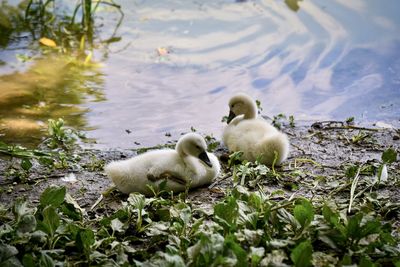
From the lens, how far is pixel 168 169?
3.71m

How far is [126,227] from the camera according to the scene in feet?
10.0

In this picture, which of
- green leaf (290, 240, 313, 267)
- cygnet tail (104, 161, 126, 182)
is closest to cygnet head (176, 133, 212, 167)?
cygnet tail (104, 161, 126, 182)

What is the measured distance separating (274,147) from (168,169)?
0.85m

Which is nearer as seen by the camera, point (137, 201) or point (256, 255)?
point (256, 255)

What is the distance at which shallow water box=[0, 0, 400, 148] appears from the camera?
5586 mm

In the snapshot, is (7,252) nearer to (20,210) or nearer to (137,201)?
(20,210)

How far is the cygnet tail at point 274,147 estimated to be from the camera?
163 inches

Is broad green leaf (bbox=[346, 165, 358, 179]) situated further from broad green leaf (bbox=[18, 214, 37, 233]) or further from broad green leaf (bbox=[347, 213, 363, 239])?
broad green leaf (bbox=[18, 214, 37, 233])

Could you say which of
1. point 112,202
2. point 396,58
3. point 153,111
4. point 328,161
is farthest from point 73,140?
point 396,58

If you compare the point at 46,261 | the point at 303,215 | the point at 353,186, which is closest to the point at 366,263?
the point at 303,215

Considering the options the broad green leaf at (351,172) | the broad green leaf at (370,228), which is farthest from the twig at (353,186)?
the broad green leaf at (370,228)

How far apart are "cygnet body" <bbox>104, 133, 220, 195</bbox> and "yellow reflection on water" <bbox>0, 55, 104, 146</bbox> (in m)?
1.56

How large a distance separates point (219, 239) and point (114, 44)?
4982 mm

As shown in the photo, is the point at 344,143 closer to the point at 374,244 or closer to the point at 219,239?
the point at 374,244
